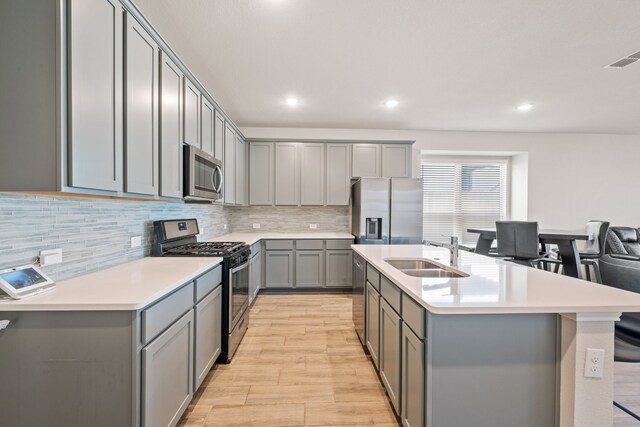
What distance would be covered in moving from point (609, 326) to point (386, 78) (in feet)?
8.67

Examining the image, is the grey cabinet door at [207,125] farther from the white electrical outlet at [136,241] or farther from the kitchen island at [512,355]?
the kitchen island at [512,355]

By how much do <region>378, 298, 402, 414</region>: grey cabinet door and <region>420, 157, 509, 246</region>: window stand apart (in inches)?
152

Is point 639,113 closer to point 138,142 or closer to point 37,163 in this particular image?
point 138,142

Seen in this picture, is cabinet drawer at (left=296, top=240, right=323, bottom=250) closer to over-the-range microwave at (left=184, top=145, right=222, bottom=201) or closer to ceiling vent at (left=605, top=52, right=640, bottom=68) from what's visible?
over-the-range microwave at (left=184, top=145, right=222, bottom=201)

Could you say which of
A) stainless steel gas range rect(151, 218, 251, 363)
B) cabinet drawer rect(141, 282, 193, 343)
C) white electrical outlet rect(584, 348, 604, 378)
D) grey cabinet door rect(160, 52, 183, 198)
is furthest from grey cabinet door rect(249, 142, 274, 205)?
white electrical outlet rect(584, 348, 604, 378)

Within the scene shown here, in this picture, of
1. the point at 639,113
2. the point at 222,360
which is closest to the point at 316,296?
the point at 222,360

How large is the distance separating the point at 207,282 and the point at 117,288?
26.0 inches

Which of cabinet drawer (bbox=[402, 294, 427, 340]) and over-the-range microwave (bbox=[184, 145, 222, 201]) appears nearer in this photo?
cabinet drawer (bbox=[402, 294, 427, 340])

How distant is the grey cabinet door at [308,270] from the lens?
420cm

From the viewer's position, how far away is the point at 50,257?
1449 millimetres

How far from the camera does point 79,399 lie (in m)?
1.17

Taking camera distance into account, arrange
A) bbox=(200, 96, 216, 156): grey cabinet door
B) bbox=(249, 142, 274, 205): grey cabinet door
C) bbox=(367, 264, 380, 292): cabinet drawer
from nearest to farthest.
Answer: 1. bbox=(367, 264, 380, 292): cabinet drawer
2. bbox=(200, 96, 216, 156): grey cabinet door
3. bbox=(249, 142, 274, 205): grey cabinet door

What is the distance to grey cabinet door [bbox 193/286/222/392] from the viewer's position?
1.81 metres

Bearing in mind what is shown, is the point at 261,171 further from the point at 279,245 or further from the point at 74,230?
the point at 74,230
